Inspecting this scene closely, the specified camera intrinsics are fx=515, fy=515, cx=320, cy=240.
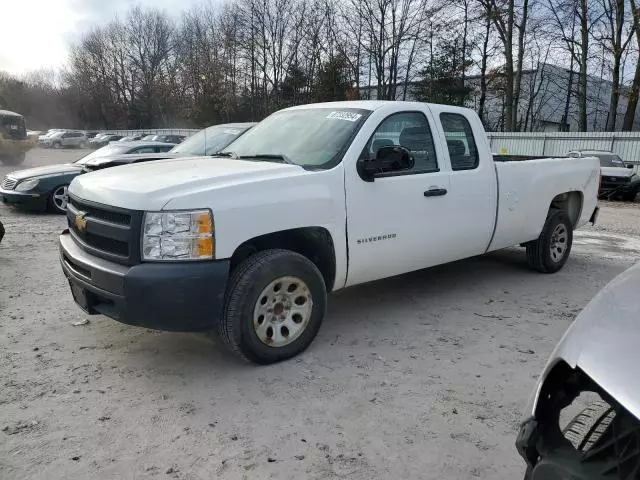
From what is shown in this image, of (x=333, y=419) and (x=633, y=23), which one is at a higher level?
(x=633, y=23)

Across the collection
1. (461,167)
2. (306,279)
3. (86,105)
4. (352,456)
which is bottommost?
(352,456)

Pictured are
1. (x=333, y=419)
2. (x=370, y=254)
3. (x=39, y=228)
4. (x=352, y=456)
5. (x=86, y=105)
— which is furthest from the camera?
(x=86, y=105)

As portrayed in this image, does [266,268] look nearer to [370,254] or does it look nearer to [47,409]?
[370,254]

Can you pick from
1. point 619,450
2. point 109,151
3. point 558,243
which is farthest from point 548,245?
point 109,151

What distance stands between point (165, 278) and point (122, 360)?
106 cm

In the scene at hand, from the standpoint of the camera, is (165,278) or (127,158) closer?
(165,278)

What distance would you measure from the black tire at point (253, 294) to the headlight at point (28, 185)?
8.29 meters

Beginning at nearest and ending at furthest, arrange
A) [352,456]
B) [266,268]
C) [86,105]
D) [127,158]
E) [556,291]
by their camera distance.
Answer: [352,456]
[266,268]
[556,291]
[127,158]
[86,105]

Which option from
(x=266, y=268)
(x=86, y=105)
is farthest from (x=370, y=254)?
Result: (x=86, y=105)

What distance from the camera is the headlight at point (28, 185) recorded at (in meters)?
10.0

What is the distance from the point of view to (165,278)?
316 centimetres

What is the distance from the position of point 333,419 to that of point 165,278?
1324mm

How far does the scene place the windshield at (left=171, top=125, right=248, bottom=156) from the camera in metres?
9.18

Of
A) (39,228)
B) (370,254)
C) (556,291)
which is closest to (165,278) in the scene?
(370,254)
